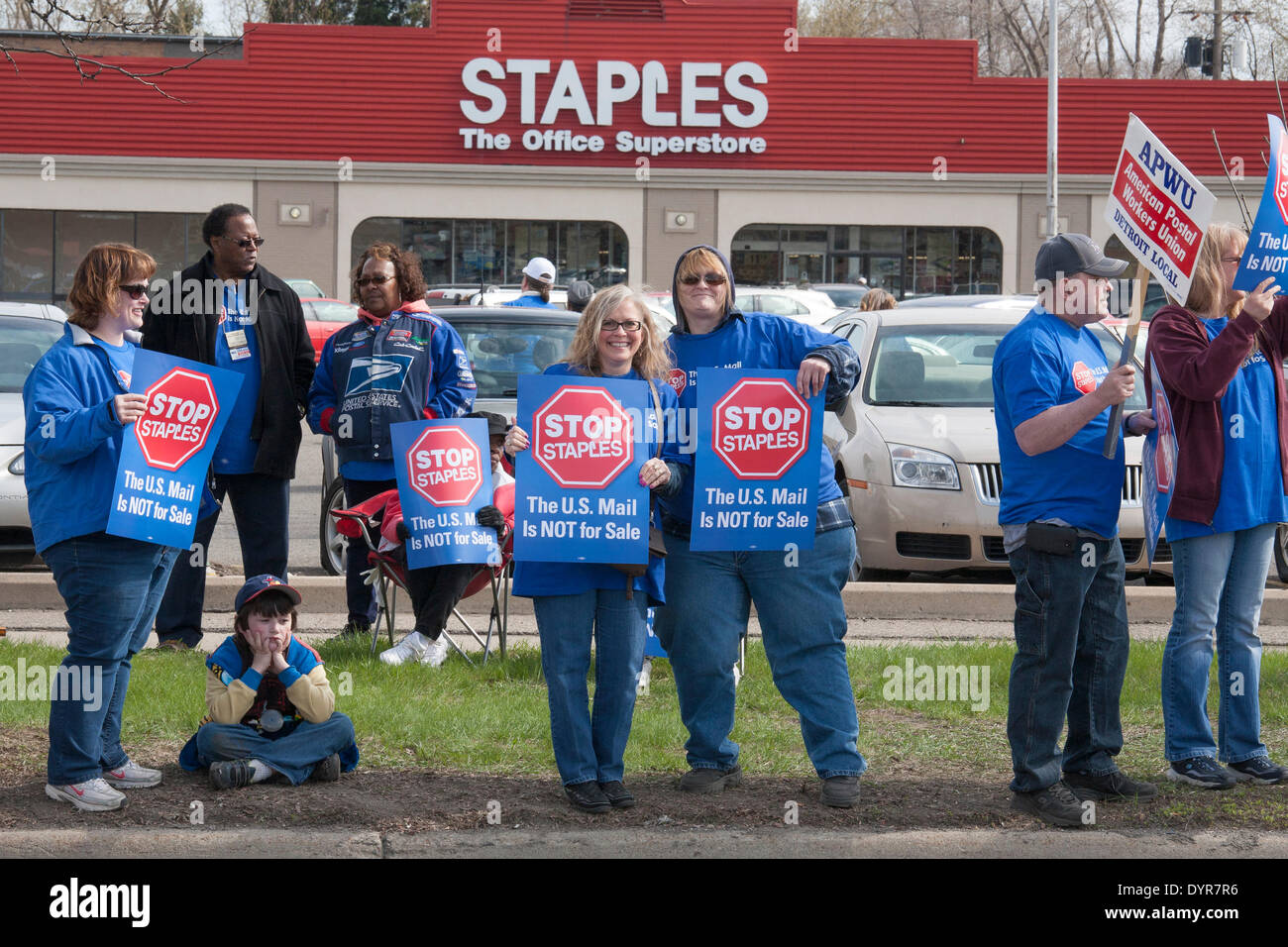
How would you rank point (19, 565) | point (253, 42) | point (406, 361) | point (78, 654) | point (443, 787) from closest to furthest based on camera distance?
point (78, 654) < point (443, 787) < point (406, 361) < point (19, 565) < point (253, 42)

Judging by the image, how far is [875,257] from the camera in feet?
116

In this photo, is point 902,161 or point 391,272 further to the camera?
point 902,161

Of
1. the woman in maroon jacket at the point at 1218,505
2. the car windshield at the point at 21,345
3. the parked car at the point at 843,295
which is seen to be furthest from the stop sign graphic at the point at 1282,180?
the parked car at the point at 843,295

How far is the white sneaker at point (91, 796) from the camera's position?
17.3ft

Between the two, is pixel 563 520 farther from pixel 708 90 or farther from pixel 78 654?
pixel 708 90

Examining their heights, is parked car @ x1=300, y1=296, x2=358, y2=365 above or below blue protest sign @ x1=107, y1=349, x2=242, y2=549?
above

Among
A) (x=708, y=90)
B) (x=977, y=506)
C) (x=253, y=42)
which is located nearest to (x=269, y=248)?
(x=253, y=42)

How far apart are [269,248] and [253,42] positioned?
176 inches

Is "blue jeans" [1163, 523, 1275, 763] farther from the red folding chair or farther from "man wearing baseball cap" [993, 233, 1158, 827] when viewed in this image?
the red folding chair

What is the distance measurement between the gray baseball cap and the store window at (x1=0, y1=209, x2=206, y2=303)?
3088cm

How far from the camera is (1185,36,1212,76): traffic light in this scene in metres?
30.7

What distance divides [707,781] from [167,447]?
7.77 feet

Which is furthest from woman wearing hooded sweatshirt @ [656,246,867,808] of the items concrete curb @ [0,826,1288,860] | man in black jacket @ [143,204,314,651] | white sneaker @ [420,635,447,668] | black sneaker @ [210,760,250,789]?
man in black jacket @ [143,204,314,651]

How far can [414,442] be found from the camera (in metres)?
7.30
